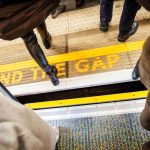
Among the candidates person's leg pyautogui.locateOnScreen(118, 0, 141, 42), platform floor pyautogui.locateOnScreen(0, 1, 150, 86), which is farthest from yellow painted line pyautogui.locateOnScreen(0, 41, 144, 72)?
person's leg pyautogui.locateOnScreen(118, 0, 141, 42)

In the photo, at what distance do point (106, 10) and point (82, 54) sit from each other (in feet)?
1.81

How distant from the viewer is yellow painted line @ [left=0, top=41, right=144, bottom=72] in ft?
7.91

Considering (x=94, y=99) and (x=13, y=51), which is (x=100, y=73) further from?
(x=13, y=51)

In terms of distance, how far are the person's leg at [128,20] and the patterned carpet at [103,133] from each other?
3.11 ft

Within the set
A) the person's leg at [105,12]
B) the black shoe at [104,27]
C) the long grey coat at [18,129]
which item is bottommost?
the black shoe at [104,27]

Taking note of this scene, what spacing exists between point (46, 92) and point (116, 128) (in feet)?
2.62

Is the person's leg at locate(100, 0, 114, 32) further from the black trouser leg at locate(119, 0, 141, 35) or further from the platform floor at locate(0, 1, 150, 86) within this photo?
the black trouser leg at locate(119, 0, 141, 35)

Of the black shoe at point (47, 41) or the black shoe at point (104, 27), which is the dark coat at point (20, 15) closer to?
the black shoe at point (47, 41)

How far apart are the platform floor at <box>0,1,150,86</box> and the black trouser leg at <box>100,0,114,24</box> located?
0.17 metres

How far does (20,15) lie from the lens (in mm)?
1609

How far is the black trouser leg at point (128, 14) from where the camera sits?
2.09 metres

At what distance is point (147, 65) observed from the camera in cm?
92

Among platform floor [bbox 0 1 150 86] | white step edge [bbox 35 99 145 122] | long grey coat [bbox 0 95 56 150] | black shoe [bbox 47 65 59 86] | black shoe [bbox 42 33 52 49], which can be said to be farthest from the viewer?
black shoe [bbox 42 33 52 49]

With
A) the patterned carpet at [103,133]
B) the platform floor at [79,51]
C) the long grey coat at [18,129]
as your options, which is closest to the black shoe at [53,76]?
the platform floor at [79,51]
